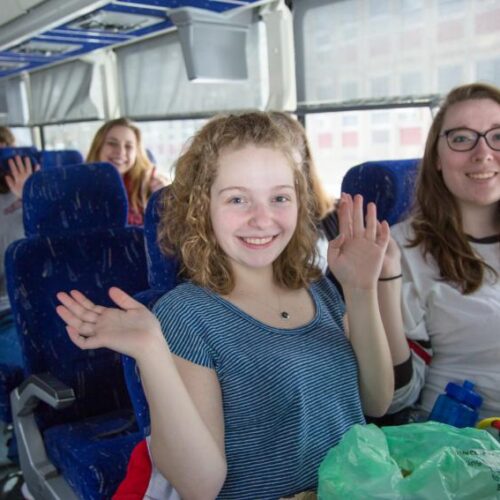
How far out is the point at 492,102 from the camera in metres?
1.93

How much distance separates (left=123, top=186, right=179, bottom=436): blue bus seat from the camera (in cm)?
149

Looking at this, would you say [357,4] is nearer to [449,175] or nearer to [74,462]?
[449,175]

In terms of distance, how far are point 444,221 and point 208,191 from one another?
917 mm

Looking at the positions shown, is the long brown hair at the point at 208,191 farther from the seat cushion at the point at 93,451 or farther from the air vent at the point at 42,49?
the air vent at the point at 42,49

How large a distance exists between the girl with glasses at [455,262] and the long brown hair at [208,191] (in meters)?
0.54

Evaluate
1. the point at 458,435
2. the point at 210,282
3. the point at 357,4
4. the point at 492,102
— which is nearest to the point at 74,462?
the point at 210,282

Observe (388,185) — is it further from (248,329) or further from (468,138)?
(248,329)

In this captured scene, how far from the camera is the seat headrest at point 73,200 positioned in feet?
7.36

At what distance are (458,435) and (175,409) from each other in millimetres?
539

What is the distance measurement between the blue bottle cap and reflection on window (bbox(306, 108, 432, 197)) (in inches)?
79.4

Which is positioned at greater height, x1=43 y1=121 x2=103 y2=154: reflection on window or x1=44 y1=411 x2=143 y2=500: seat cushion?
x1=43 y1=121 x2=103 y2=154: reflection on window

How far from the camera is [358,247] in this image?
1.47 meters

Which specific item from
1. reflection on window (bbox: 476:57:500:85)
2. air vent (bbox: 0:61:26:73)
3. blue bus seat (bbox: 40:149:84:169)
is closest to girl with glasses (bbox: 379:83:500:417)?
reflection on window (bbox: 476:57:500:85)

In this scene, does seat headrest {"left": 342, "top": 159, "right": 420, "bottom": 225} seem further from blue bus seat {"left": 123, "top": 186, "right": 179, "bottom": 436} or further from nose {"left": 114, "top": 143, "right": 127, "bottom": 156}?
nose {"left": 114, "top": 143, "right": 127, "bottom": 156}
